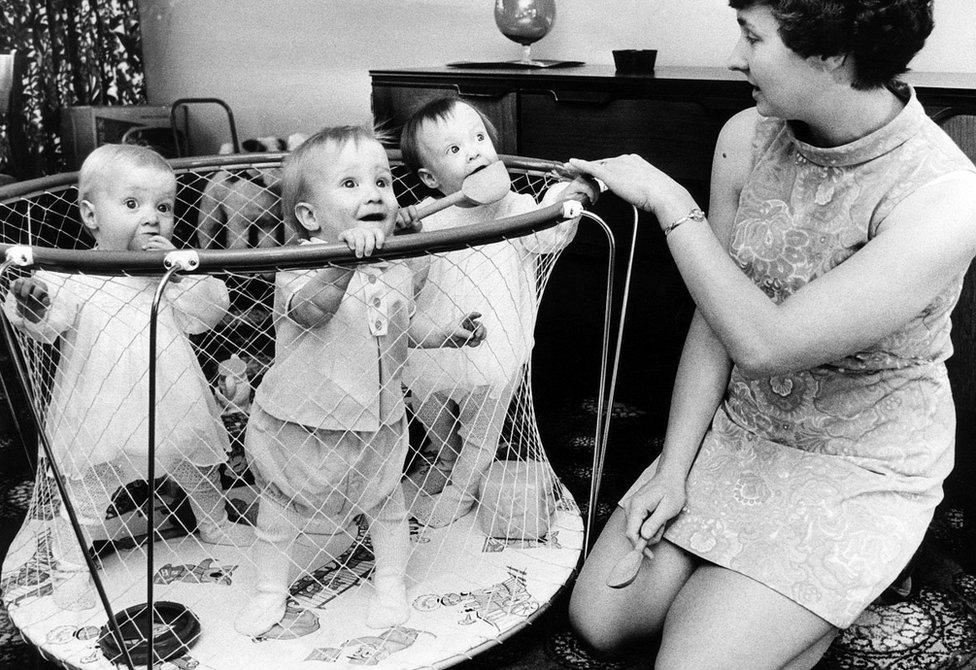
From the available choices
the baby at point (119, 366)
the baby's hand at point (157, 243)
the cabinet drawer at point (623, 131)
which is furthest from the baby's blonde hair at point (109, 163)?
the cabinet drawer at point (623, 131)

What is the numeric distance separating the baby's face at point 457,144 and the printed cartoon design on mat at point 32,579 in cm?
71

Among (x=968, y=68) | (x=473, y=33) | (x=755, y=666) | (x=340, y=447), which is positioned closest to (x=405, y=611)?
(x=340, y=447)

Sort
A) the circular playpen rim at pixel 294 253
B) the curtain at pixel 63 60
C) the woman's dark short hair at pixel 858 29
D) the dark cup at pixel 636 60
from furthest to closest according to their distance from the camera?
the curtain at pixel 63 60 → the dark cup at pixel 636 60 → the woman's dark short hair at pixel 858 29 → the circular playpen rim at pixel 294 253

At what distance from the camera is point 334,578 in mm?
1108

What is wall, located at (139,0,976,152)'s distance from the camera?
5.55 ft

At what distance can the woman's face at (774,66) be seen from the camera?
34.3 inches

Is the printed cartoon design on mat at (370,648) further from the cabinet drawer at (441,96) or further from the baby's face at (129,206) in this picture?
the cabinet drawer at (441,96)

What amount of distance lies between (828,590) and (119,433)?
0.82 m

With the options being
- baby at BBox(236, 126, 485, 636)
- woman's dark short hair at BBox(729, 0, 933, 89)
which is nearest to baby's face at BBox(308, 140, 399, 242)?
baby at BBox(236, 126, 485, 636)

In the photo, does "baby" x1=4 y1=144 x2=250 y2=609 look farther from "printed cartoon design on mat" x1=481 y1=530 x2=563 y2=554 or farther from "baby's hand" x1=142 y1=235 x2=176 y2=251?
"printed cartoon design on mat" x1=481 y1=530 x2=563 y2=554

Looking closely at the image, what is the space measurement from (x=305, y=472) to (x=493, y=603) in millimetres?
262

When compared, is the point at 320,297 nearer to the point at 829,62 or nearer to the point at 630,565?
the point at 630,565

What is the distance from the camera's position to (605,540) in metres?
1.05

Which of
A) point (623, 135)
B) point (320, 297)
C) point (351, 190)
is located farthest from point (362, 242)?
point (623, 135)
